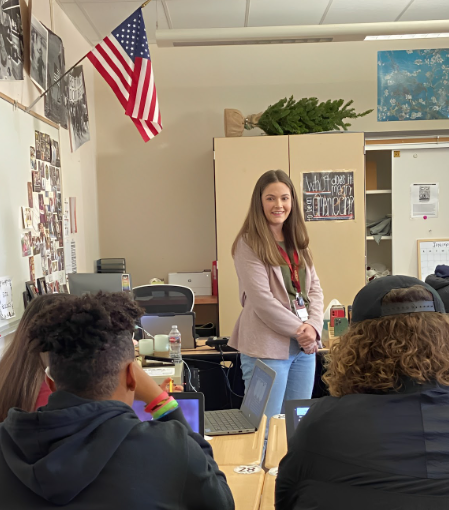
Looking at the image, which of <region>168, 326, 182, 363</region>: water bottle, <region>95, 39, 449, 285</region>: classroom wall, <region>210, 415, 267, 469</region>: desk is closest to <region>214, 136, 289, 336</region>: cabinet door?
<region>95, 39, 449, 285</region>: classroom wall

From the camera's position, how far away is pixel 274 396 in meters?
2.45

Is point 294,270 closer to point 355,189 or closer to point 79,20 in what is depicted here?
point 355,189

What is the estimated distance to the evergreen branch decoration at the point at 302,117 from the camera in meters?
4.67

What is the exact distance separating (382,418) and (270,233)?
170 centimetres

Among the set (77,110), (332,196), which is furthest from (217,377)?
(77,110)

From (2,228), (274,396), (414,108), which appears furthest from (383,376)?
(414,108)

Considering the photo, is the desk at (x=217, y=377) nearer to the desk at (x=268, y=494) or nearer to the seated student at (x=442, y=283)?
the seated student at (x=442, y=283)

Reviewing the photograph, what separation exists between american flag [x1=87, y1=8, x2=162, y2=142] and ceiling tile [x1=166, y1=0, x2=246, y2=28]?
0.97 meters

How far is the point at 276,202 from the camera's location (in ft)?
9.07

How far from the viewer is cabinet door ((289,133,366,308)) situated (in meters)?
4.68

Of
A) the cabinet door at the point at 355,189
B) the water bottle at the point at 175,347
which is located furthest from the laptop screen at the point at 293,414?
the cabinet door at the point at 355,189

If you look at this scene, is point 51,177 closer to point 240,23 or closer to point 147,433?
point 240,23

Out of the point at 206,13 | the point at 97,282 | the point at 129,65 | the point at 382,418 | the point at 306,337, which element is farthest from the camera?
the point at 206,13

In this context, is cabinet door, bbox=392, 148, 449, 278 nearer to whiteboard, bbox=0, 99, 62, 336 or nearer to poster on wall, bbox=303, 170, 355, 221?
poster on wall, bbox=303, 170, 355, 221
